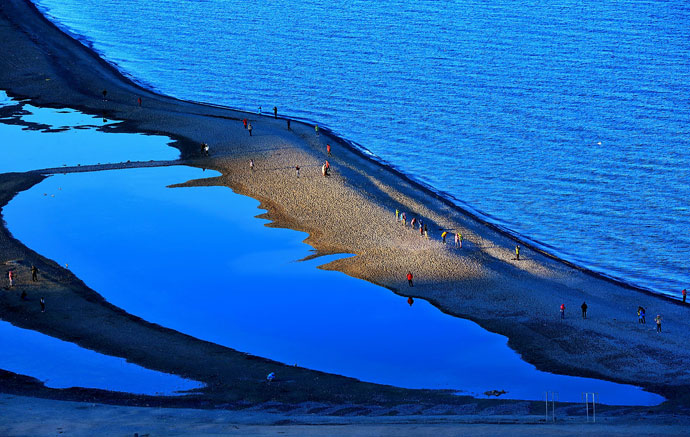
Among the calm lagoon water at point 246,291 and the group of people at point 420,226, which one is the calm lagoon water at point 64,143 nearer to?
the calm lagoon water at point 246,291

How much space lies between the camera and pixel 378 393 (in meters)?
40.1

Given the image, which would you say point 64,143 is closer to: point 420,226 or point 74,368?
point 420,226

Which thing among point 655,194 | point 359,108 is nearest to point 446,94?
point 359,108

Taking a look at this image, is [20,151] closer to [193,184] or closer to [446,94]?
[193,184]

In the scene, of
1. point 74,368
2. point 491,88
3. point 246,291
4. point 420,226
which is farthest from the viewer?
point 491,88

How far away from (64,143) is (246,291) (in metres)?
31.3

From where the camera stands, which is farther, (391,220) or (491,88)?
(491,88)

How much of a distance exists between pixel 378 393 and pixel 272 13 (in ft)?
350

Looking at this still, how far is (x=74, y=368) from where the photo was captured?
4225 centimetres

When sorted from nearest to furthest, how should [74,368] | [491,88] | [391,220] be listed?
1. [74,368]
2. [391,220]
3. [491,88]

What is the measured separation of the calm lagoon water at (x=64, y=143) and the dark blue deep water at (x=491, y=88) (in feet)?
50.2

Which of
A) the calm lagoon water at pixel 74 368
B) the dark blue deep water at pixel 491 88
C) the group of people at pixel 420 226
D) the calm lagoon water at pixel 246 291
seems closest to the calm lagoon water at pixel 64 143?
the calm lagoon water at pixel 246 291

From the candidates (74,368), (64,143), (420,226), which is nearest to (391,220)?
(420,226)

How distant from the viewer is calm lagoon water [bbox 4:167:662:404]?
143 ft
